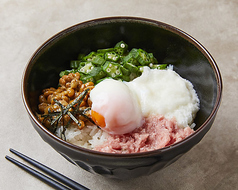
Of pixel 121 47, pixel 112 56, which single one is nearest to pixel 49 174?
pixel 112 56

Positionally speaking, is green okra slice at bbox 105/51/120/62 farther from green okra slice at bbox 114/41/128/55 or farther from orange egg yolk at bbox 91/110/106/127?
orange egg yolk at bbox 91/110/106/127

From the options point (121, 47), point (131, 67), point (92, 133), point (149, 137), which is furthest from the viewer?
point (121, 47)

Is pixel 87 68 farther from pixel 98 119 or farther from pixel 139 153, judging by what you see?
A: pixel 139 153

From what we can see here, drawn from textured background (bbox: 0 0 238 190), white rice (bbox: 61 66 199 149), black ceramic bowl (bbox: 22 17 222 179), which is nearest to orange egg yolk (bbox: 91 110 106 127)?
white rice (bbox: 61 66 199 149)

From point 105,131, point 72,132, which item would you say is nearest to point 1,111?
point 72,132

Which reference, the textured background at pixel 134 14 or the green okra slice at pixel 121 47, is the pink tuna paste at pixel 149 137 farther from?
the green okra slice at pixel 121 47
